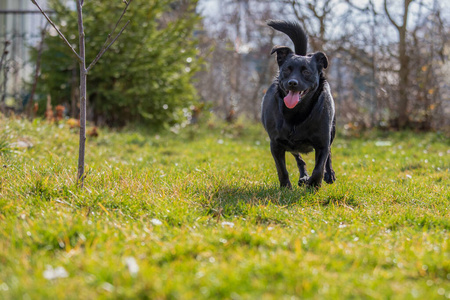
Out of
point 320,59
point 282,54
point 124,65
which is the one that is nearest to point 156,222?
point 282,54

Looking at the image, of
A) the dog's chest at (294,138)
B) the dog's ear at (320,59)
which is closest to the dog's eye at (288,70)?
the dog's ear at (320,59)

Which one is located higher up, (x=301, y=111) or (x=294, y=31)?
(x=294, y=31)

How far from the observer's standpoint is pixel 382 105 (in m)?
10.8

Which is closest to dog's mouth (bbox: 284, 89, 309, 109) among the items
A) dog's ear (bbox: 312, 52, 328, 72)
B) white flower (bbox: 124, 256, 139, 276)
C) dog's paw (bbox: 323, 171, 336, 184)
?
dog's ear (bbox: 312, 52, 328, 72)

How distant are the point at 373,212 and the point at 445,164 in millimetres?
3088

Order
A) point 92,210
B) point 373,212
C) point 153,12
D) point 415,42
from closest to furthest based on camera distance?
point 92,210 → point 373,212 → point 153,12 → point 415,42

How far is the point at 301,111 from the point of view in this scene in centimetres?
406

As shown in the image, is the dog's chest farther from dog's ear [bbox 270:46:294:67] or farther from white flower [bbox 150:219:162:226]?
white flower [bbox 150:219:162:226]

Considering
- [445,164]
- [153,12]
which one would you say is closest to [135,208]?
[445,164]

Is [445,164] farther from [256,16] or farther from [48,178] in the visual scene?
[256,16]

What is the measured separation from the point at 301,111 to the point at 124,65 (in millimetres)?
5764

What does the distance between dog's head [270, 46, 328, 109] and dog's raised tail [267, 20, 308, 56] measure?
0.33 metres

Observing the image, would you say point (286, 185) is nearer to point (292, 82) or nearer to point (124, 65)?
point (292, 82)

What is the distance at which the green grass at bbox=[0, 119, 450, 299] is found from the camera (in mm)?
1846
